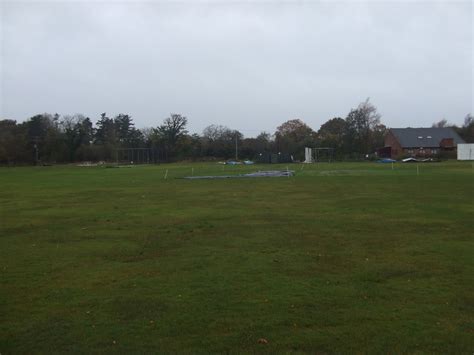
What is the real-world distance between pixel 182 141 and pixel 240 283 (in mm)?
98498

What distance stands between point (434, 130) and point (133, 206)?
89791 millimetres

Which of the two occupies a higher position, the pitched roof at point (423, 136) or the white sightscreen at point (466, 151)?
the pitched roof at point (423, 136)

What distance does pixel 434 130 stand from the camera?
95125mm

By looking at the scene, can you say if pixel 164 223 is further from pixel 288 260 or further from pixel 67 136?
pixel 67 136

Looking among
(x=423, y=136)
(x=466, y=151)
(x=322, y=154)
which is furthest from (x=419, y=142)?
(x=322, y=154)

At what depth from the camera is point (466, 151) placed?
78312 mm

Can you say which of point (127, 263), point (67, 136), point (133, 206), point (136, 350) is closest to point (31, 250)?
point (127, 263)

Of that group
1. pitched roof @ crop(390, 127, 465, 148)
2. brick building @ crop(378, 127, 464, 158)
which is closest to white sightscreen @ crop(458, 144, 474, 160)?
brick building @ crop(378, 127, 464, 158)

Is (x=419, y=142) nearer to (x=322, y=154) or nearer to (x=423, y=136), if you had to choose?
(x=423, y=136)

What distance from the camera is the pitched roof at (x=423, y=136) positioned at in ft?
303

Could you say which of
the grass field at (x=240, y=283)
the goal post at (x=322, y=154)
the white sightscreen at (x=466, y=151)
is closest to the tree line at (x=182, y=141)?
the goal post at (x=322, y=154)

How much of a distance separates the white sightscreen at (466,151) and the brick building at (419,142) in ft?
30.5

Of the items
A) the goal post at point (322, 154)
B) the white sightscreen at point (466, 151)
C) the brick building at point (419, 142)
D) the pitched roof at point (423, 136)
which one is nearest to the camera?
the white sightscreen at point (466, 151)

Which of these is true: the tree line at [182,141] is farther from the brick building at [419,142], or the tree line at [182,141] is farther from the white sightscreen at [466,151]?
the white sightscreen at [466,151]
